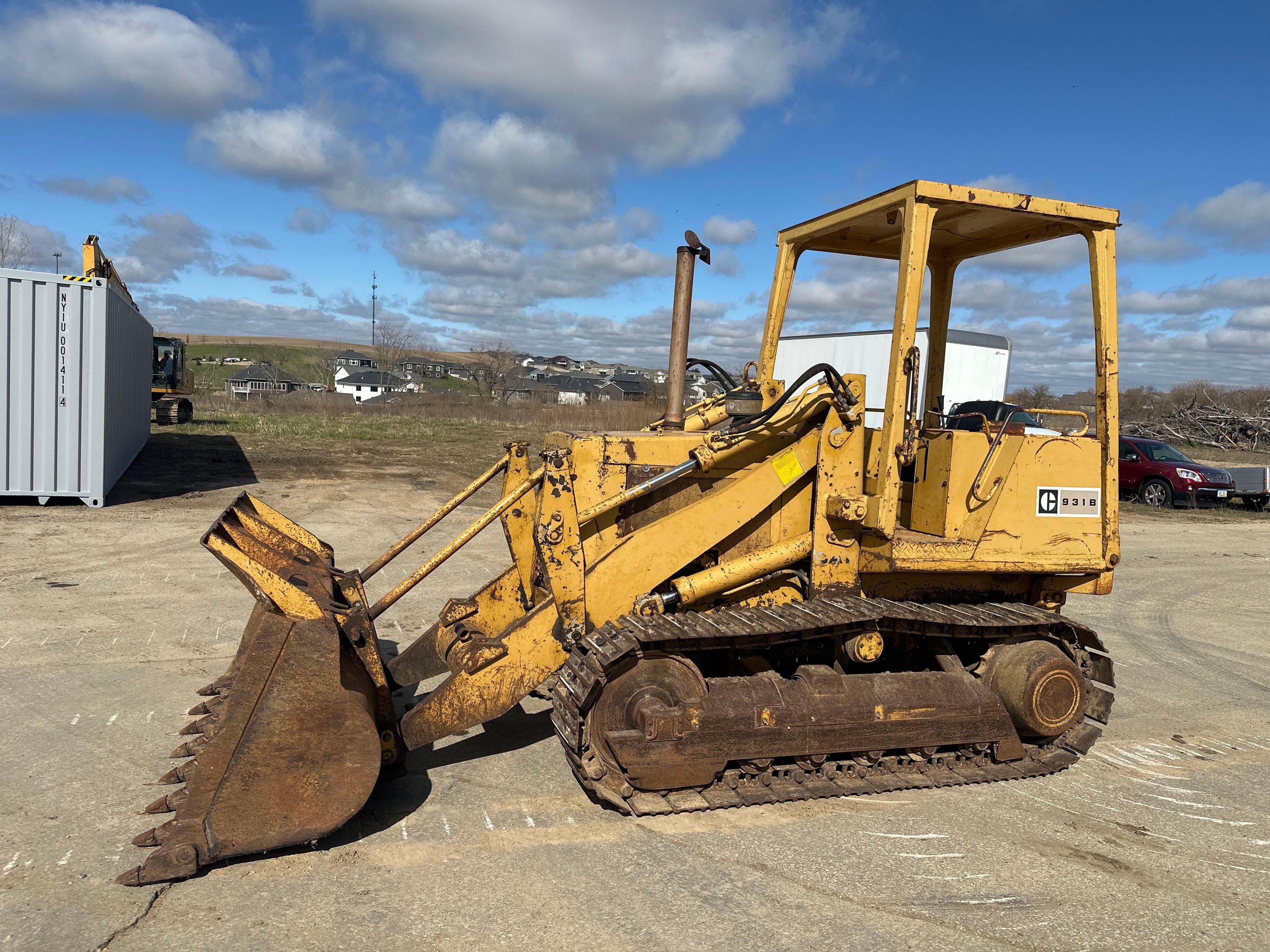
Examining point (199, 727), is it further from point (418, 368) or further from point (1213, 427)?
point (418, 368)

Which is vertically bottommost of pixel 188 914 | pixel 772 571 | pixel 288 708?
pixel 188 914

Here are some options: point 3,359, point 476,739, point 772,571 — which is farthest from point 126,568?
point 772,571

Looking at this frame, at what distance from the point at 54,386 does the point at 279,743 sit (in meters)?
11.0

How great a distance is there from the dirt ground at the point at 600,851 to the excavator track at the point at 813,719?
0.11 meters

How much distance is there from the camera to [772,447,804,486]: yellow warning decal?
15.7 feet

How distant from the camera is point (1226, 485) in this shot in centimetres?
1875

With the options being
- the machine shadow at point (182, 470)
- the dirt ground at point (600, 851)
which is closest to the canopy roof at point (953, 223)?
the dirt ground at point (600, 851)

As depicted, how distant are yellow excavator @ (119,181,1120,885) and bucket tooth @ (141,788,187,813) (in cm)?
2

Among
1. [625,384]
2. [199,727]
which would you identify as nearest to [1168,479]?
[199,727]

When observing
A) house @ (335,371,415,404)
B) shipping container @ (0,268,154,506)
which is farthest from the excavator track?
house @ (335,371,415,404)

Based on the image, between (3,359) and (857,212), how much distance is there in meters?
11.8

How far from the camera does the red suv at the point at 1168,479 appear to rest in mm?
18719

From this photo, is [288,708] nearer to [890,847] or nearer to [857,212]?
[890,847]

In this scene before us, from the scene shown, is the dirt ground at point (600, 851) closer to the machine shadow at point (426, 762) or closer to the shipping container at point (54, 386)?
the machine shadow at point (426, 762)
